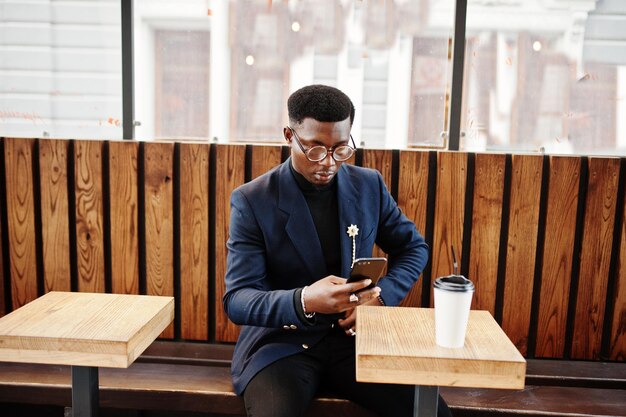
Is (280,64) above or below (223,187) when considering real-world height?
above

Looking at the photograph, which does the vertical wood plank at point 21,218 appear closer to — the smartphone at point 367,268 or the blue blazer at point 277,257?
the blue blazer at point 277,257

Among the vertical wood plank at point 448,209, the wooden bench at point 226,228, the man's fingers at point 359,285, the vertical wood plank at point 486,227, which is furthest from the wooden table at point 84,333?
the vertical wood plank at point 486,227

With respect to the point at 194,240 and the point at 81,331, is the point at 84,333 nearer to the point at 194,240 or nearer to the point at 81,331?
the point at 81,331

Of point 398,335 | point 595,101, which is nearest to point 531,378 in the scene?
point 398,335

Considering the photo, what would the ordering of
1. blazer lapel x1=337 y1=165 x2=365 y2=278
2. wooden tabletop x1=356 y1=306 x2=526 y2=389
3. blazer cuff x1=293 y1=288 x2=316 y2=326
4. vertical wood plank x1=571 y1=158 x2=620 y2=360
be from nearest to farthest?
wooden tabletop x1=356 y1=306 x2=526 y2=389, blazer cuff x1=293 y1=288 x2=316 y2=326, blazer lapel x1=337 y1=165 x2=365 y2=278, vertical wood plank x1=571 y1=158 x2=620 y2=360

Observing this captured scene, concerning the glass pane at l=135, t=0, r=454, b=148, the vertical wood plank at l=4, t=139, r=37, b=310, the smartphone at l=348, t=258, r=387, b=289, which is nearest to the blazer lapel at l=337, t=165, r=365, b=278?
the smartphone at l=348, t=258, r=387, b=289

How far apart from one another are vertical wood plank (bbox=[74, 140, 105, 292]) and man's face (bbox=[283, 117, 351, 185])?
Result: 1.25m

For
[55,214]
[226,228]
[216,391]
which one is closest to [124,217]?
[55,214]

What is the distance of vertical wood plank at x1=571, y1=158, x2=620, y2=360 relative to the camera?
2639 millimetres

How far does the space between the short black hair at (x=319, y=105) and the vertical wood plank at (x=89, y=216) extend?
48.3 inches

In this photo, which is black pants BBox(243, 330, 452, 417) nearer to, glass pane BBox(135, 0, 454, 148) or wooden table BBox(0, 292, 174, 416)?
wooden table BBox(0, 292, 174, 416)

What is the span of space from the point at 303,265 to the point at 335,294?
15.1 inches

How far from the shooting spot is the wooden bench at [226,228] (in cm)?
267

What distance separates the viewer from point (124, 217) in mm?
2779
